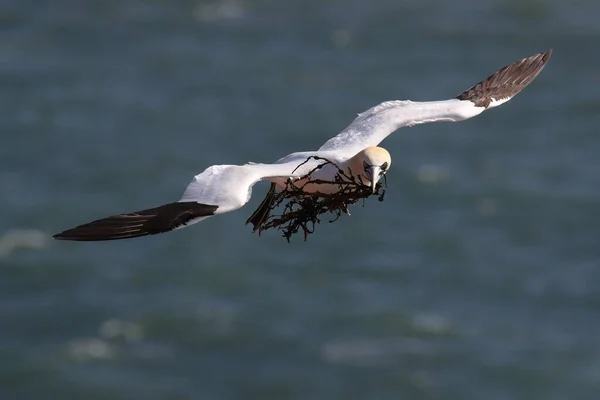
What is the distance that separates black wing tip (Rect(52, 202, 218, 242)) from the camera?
723 inches

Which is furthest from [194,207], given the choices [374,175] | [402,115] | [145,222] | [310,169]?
[402,115]

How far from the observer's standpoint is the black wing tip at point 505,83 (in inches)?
958

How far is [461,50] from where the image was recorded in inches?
3511

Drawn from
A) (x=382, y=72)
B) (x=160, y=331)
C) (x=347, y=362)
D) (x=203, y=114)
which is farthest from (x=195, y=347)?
(x=382, y=72)

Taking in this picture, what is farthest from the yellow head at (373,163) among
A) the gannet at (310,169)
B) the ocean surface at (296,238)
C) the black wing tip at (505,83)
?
the ocean surface at (296,238)

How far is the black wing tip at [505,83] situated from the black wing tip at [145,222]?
678cm

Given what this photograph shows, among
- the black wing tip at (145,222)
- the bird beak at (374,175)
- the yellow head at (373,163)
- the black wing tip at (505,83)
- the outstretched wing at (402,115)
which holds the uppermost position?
the black wing tip at (505,83)

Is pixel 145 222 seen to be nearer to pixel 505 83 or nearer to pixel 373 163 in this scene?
pixel 373 163

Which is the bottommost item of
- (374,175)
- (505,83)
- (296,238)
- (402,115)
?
(374,175)

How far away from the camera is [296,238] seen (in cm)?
7188

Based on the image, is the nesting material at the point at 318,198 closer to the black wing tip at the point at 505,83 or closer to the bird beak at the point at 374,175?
the bird beak at the point at 374,175

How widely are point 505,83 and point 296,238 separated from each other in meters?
47.0

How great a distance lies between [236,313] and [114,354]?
252 inches

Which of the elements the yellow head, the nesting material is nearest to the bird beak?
the yellow head
